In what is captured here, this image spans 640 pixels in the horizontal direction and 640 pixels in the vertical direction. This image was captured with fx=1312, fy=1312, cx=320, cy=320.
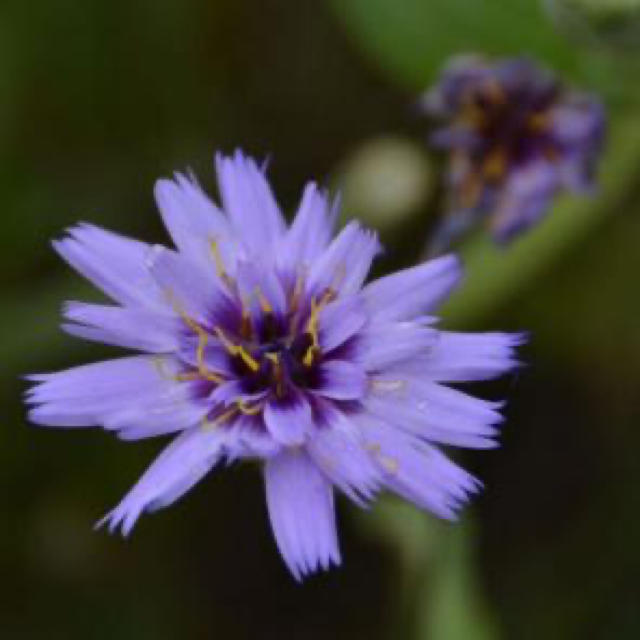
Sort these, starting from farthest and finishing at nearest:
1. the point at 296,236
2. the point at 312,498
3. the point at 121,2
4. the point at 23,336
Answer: the point at 121,2, the point at 23,336, the point at 296,236, the point at 312,498

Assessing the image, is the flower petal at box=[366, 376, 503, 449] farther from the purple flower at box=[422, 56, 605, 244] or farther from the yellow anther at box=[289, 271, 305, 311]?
the purple flower at box=[422, 56, 605, 244]

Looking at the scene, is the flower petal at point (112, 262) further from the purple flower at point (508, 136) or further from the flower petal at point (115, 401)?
the purple flower at point (508, 136)

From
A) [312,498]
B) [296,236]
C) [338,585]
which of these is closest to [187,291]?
[296,236]

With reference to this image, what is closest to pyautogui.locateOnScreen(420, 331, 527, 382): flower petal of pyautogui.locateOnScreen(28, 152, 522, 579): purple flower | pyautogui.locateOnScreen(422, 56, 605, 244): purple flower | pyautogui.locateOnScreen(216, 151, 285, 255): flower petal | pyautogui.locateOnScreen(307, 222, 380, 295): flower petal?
pyautogui.locateOnScreen(28, 152, 522, 579): purple flower

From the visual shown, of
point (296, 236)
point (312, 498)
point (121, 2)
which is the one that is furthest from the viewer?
point (121, 2)

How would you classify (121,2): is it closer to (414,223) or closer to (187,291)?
(414,223)

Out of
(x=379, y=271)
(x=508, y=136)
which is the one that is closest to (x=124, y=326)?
(x=508, y=136)

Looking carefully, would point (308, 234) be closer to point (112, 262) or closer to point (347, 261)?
point (347, 261)
